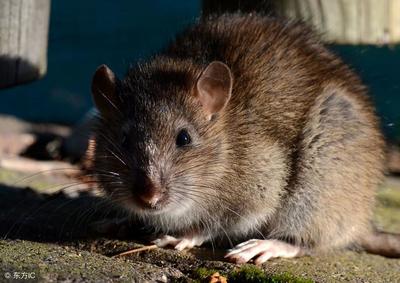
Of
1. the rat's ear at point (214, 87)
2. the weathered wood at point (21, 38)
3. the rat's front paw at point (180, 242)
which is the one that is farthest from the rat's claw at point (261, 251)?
the weathered wood at point (21, 38)

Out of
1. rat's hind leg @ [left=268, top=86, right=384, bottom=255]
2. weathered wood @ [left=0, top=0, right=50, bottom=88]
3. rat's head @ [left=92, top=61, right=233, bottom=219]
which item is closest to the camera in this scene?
rat's head @ [left=92, top=61, right=233, bottom=219]

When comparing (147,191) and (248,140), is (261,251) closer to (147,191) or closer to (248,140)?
(248,140)

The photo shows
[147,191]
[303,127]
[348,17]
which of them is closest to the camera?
[147,191]

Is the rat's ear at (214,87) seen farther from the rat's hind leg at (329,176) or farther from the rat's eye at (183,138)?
the rat's hind leg at (329,176)

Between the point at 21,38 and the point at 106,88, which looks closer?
the point at 106,88

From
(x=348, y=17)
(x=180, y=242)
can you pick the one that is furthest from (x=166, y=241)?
(x=348, y=17)

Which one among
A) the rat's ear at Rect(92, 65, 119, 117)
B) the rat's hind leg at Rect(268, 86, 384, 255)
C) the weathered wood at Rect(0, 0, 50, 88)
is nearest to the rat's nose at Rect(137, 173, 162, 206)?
the rat's ear at Rect(92, 65, 119, 117)

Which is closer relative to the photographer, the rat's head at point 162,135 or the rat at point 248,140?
the rat's head at point 162,135

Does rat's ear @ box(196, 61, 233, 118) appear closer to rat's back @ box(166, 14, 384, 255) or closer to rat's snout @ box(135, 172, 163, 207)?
rat's back @ box(166, 14, 384, 255)
